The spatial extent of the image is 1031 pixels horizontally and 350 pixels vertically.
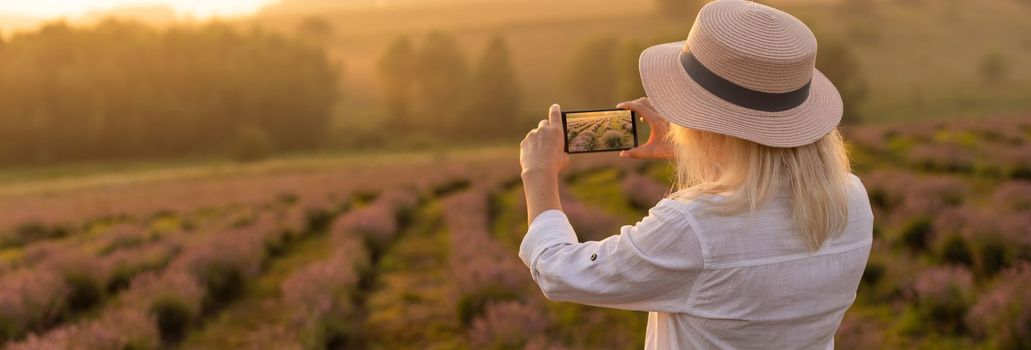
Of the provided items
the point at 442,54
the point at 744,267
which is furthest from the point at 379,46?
the point at 744,267

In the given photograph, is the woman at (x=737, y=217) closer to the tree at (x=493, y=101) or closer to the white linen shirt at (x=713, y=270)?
the white linen shirt at (x=713, y=270)

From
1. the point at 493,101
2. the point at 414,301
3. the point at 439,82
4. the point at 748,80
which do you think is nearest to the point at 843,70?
the point at 493,101

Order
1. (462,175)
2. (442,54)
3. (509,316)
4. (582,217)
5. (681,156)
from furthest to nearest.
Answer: (442,54)
(462,175)
(582,217)
(509,316)
(681,156)

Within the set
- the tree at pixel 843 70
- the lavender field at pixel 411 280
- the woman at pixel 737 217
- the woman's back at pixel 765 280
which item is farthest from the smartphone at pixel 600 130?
the tree at pixel 843 70

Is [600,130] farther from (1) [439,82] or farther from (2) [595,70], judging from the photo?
(2) [595,70]

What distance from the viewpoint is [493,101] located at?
64.6 metres

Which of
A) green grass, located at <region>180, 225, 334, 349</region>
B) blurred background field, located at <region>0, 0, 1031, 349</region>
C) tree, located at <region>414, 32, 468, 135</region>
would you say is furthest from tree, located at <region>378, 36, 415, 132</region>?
green grass, located at <region>180, 225, 334, 349</region>

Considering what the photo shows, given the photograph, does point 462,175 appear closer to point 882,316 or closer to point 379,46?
point 882,316

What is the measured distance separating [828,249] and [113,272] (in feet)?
24.2

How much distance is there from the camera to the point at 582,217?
812 centimetres

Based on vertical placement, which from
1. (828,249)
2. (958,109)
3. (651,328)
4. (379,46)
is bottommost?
(958,109)

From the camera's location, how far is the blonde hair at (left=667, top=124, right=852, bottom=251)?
5.11 ft

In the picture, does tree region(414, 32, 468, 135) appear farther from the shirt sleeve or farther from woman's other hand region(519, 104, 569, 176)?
the shirt sleeve

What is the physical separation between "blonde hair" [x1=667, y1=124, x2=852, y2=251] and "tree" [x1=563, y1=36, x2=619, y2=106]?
68730mm
